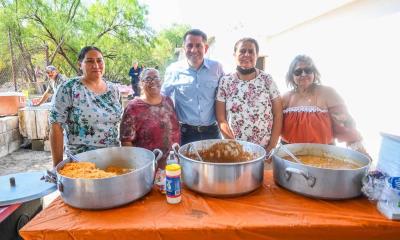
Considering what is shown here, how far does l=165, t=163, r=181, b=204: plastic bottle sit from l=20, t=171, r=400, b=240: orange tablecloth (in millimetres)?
37

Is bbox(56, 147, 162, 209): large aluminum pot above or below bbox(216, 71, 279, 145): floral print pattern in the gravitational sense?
below

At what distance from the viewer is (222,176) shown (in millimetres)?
1368

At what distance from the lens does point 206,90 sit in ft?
8.30

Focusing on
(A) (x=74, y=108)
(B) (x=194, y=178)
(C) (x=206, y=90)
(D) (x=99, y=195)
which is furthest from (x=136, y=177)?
(C) (x=206, y=90)

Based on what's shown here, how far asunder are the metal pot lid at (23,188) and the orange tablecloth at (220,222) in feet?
0.94

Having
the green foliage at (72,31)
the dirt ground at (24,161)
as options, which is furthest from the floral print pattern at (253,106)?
the green foliage at (72,31)

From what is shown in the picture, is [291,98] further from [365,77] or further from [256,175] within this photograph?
[365,77]

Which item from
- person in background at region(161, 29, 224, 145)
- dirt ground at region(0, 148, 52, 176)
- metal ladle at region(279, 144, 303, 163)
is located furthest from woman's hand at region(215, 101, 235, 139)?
dirt ground at region(0, 148, 52, 176)

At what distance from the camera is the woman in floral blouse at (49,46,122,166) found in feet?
6.64

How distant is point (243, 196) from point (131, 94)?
33.7 feet

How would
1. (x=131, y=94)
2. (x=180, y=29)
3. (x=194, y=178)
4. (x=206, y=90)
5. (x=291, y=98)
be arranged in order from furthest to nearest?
1. (x=180, y=29)
2. (x=131, y=94)
3. (x=206, y=90)
4. (x=291, y=98)
5. (x=194, y=178)

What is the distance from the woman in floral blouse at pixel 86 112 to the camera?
2023mm

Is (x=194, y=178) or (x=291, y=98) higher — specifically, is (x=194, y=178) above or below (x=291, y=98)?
below

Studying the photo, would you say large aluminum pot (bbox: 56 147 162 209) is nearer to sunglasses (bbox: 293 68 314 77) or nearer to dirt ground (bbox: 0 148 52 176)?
sunglasses (bbox: 293 68 314 77)
